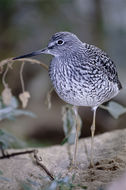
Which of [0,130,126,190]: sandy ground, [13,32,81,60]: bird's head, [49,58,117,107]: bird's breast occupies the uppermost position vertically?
[13,32,81,60]: bird's head

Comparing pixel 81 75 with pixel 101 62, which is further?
pixel 101 62

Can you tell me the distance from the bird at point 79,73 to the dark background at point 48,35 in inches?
137

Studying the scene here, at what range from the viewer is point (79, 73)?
3.65 m

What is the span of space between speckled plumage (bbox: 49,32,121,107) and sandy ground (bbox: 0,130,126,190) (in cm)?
61

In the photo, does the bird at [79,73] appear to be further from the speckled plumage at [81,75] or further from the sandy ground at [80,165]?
the sandy ground at [80,165]

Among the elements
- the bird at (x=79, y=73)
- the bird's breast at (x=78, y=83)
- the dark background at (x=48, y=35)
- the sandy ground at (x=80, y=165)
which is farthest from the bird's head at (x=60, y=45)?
the dark background at (x=48, y=35)

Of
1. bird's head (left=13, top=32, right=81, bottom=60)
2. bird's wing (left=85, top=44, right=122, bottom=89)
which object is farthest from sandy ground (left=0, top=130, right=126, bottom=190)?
bird's head (left=13, top=32, right=81, bottom=60)

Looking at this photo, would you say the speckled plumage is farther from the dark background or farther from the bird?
the dark background

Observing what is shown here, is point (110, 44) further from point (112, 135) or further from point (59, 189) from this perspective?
point (59, 189)

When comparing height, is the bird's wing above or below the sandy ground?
above

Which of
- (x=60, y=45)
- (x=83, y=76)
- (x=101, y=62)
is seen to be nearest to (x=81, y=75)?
(x=83, y=76)

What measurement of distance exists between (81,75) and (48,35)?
17.0 ft

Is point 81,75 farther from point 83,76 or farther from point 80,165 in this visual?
point 80,165

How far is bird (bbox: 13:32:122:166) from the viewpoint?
3639 mm
